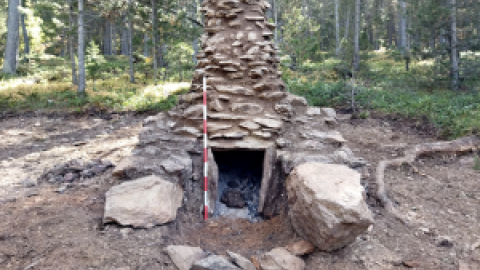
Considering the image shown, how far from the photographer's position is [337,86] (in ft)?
38.4

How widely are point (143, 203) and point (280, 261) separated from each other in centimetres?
173

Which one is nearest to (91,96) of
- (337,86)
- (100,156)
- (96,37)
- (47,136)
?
(47,136)

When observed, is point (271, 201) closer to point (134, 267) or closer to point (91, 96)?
point (134, 267)

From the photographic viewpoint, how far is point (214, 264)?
3068 mm

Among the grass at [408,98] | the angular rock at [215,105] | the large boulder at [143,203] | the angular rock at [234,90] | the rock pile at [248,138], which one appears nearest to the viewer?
the rock pile at [248,138]

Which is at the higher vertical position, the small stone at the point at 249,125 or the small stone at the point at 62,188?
the small stone at the point at 249,125

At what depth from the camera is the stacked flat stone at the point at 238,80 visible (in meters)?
5.21

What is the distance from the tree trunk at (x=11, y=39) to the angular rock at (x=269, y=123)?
1691cm

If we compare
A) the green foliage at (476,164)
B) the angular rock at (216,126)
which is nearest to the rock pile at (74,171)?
the angular rock at (216,126)

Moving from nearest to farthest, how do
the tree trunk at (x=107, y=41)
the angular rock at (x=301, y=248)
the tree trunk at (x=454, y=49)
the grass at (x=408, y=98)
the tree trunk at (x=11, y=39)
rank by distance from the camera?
the angular rock at (x=301, y=248)
the grass at (x=408, y=98)
the tree trunk at (x=454, y=49)
the tree trunk at (x=11, y=39)
the tree trunk at (x=107, y=41)

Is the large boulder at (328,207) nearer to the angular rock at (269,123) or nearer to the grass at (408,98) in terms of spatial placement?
the angular rock at (269,123)

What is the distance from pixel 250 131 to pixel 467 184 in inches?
154

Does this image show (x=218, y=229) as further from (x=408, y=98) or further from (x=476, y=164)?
(x=408, y=98)

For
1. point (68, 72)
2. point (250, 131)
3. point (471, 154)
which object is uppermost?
point (68, 72)
